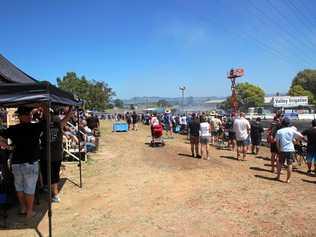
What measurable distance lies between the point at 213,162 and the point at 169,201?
5461 millimetres

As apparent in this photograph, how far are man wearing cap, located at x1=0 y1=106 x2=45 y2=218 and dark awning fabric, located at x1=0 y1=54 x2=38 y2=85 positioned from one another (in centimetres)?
243

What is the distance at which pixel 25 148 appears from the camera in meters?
6.05

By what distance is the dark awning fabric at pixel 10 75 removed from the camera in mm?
8398

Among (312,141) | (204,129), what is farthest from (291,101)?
(312,141)

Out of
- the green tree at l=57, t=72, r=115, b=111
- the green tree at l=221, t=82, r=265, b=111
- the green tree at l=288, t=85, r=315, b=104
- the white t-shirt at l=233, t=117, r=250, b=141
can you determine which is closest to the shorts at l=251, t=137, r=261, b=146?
the white t-shirt at l=233, t=117, r=250, b=141

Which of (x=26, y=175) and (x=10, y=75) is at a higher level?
(x=10, y=75)

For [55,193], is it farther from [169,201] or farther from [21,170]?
[169,201]

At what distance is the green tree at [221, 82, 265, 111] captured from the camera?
9772 cm

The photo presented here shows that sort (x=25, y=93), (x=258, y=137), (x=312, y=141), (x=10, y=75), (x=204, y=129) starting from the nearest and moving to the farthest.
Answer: (x=25, y=93) < (x=10, y=75) < (x=312, y=141) < (x=204, y=129) < (x=258, y=137)

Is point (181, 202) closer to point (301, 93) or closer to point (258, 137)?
point (258, 137)

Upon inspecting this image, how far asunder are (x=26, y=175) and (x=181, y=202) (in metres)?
3.18

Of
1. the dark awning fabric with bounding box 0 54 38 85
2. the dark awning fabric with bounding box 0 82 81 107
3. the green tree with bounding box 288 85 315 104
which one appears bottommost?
the dark awning fabric with bounding box 0 82 81 107

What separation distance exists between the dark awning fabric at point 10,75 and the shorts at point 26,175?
106 inches

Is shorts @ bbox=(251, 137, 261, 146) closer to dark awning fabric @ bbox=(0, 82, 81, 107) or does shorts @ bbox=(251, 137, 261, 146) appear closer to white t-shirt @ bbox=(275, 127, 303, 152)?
white t-shirt @ bbox=(275, 127, 303, 152)
